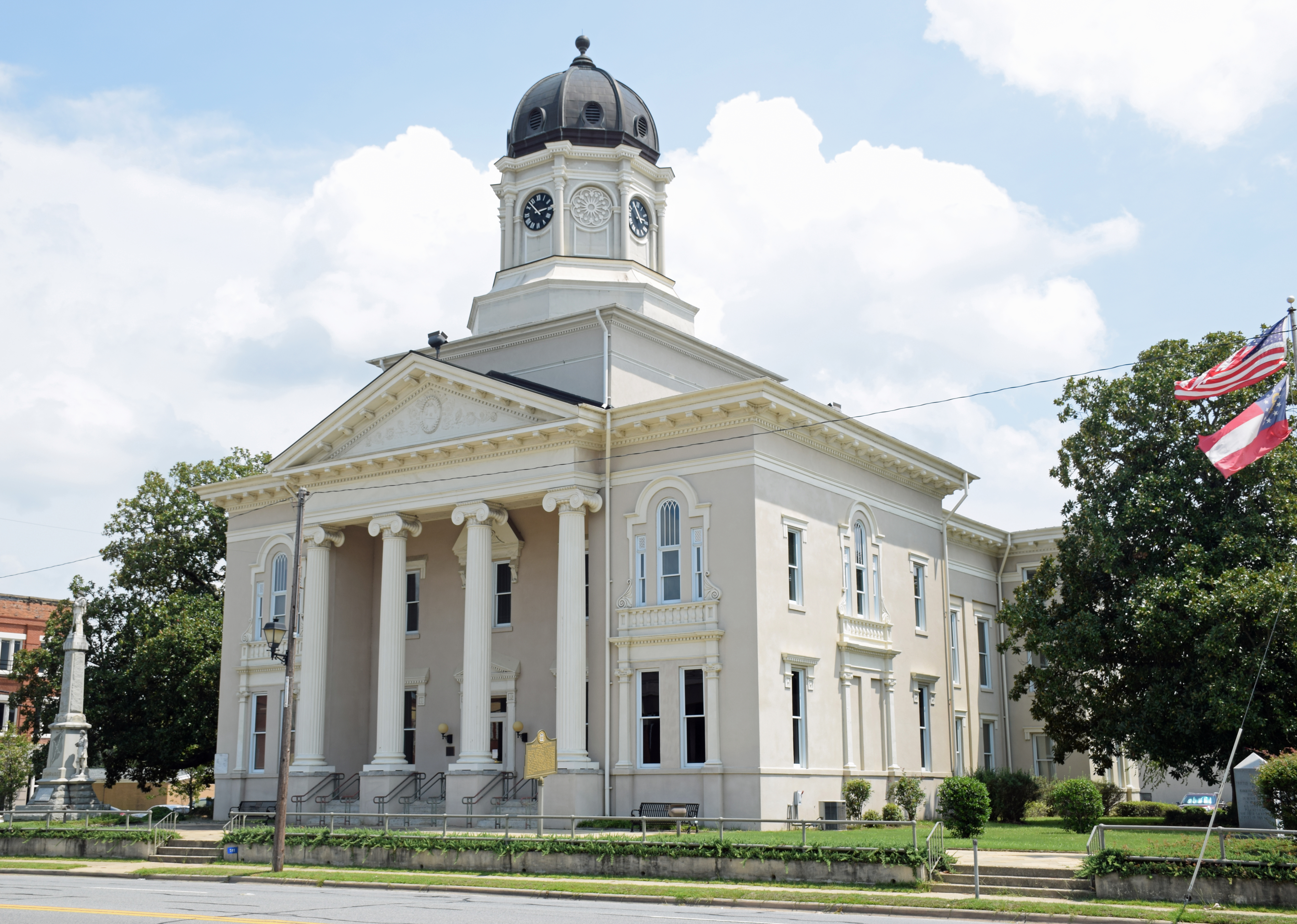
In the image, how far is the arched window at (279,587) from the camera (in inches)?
1599

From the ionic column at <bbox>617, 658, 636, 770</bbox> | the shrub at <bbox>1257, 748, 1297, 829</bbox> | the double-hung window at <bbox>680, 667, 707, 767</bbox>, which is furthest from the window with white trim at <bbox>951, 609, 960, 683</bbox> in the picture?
the shrub at <bbox>1257, 748, 1297, 829</bbox>

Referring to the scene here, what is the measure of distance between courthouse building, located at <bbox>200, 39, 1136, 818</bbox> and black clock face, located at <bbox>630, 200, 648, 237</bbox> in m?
0.10

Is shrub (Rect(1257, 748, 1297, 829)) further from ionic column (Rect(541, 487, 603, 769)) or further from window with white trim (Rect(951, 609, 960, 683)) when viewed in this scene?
window with white trim (Rect(951, 609, 960, 683))

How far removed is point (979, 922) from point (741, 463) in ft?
49.8

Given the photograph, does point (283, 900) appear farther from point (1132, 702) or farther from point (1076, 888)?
point (1132, 702)

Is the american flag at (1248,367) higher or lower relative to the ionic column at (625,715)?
higher

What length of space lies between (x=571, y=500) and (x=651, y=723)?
243 inches

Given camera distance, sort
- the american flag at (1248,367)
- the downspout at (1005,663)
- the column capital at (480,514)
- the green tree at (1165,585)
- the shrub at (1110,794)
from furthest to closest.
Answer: the downspout at (1005,663)
the shrub at (1110,794)
the column capital at (480,514)
the green tree at (1165,585)
the american flag at (1248,367)

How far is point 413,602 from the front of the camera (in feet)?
129

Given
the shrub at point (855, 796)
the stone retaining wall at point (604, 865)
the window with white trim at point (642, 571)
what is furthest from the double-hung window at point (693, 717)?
the stone retaining wall at point (604, 865)

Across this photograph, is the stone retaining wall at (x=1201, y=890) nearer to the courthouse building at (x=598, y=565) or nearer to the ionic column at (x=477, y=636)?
the courthouse building at (x=598, y=565)

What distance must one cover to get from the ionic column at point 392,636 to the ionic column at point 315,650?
1.80 meters

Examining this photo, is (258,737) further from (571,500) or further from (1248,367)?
(1248,367)

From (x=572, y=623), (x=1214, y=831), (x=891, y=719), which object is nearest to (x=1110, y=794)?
(x=891, y=719)
